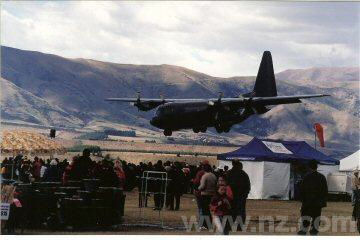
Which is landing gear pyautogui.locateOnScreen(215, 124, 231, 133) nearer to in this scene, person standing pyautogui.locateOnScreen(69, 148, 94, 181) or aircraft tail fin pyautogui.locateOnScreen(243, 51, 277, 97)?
aircraft tail fin pyautogui.locateOnScreen(243, 51, 277, 97)

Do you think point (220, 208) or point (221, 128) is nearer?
point (220, 208)

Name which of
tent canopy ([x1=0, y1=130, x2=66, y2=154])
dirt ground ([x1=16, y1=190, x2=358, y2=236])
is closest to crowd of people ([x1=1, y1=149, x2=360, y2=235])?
dirt ground ([x1=16, y1=190, x2=358, y2=236])

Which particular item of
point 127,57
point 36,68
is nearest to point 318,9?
point 127,57

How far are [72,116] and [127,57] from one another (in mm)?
134575

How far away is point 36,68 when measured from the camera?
195 meters

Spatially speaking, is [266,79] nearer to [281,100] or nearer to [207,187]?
[281,100]

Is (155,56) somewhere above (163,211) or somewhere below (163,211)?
above

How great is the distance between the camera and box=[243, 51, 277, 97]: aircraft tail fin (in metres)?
50.3

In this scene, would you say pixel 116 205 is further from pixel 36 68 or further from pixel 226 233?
pixel 36 68

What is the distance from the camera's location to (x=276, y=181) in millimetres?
30062

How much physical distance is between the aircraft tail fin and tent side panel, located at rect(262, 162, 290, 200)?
67.2 ft

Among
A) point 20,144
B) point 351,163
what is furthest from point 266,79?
point 20,144

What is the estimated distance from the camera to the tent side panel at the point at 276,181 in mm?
29516

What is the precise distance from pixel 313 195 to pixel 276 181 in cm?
1749
